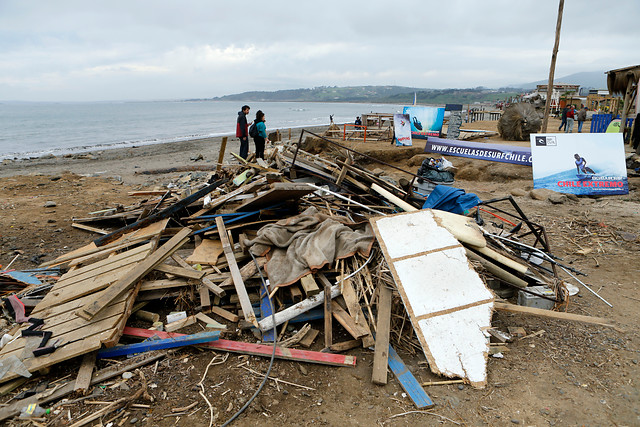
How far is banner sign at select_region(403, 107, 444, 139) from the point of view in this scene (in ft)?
58.6

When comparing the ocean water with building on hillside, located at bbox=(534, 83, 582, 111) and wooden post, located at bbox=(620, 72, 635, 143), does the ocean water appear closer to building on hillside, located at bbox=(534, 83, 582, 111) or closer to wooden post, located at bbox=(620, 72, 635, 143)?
wooden post, located at bbox=(620, 72, 635, 143)

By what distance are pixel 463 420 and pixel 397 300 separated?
135 cm

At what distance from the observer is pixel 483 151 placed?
44.2 feet

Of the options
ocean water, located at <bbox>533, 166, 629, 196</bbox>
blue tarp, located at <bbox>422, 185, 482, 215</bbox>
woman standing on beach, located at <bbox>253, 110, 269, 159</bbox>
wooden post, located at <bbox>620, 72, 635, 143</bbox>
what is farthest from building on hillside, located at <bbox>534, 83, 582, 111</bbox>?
blue tarp, located at <bbox>422, 185, 482, 215</bbox>

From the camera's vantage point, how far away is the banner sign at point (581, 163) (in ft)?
32.7

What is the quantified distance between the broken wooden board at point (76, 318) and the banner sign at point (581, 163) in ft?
34.8

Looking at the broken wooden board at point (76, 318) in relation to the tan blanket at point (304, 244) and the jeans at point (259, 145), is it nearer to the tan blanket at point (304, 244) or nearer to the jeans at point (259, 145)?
the tan blanket at point (304, 244)

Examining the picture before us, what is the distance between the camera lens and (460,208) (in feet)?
18.3

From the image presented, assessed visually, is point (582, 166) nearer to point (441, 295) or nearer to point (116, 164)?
point (441, 295)

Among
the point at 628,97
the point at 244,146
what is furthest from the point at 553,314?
the point at 628,97

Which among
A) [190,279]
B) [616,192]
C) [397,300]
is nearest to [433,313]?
[397,300]

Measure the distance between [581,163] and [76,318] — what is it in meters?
12.2

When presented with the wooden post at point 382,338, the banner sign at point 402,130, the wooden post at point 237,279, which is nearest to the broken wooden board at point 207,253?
the wooden post at point 237,279

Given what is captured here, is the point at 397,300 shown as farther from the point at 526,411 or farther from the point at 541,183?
the point at 541,183
